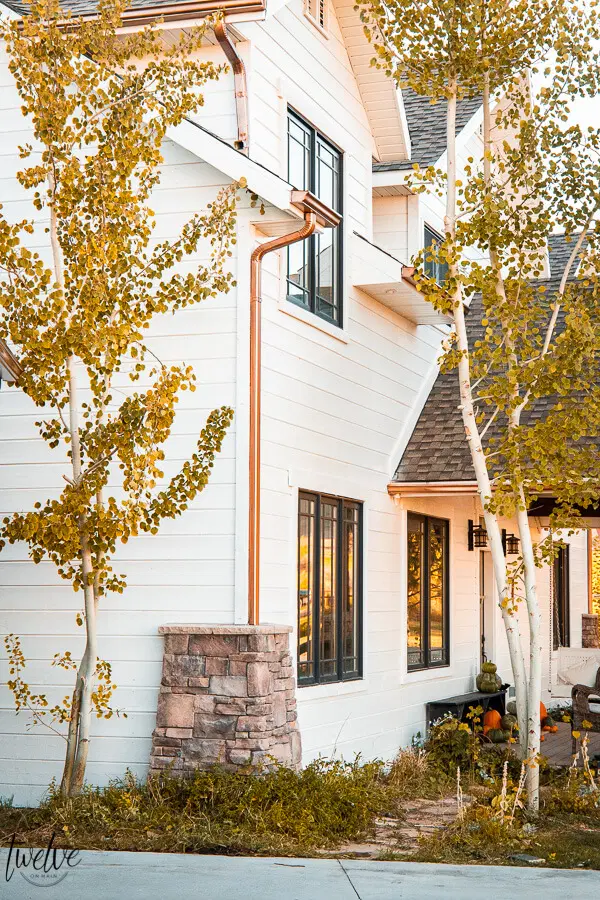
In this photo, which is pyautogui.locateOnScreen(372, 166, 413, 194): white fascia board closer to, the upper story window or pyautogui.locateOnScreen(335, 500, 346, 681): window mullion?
the upper story window

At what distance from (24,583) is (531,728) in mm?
4103

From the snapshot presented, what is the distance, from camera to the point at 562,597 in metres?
20.6

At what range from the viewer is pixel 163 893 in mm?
6238

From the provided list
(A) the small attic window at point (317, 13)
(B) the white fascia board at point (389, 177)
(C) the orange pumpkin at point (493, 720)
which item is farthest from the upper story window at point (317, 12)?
(C) the orange pumpkin at point (493, 720)

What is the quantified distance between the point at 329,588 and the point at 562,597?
11.2 m

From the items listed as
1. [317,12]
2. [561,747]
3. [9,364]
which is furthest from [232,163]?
[561,747]

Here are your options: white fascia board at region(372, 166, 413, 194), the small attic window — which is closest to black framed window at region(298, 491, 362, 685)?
white fascia board at region(372, 166, 413, 194)

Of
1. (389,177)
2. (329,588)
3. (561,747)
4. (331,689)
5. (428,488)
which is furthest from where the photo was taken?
(561,747)

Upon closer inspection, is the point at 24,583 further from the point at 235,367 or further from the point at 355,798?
the point at 355,798

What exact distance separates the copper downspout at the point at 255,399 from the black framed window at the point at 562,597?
1188 centimetres

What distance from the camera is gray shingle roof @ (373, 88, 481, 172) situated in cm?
1312

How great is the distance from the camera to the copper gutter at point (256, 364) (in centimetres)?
864

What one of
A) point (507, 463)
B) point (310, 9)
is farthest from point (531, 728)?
point (310, 9)

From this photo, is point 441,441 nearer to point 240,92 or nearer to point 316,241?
point 316,241
